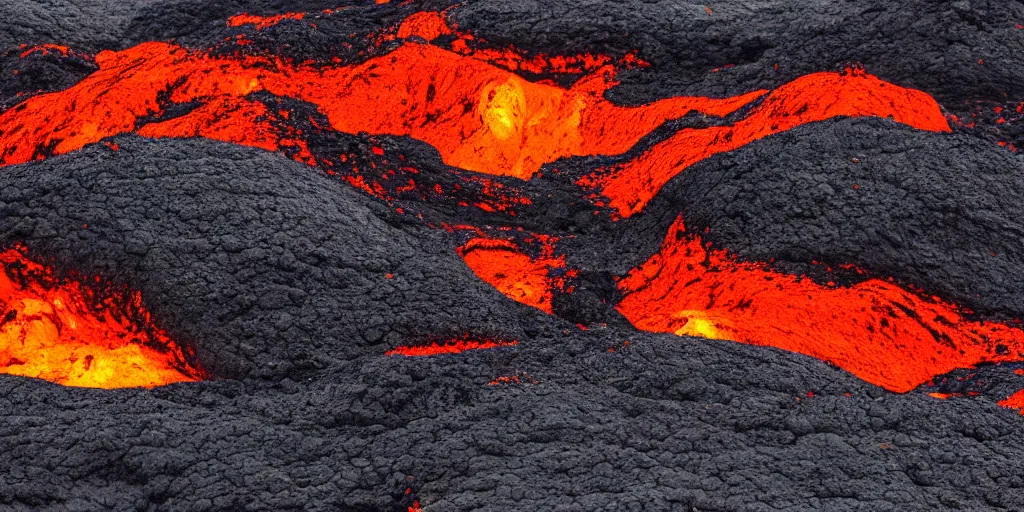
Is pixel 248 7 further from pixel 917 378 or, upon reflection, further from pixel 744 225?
pixel 917 378

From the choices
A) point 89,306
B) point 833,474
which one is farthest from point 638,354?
point 89,306

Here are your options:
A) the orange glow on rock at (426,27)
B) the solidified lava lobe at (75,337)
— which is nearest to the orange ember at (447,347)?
the solidified lava lobe at (75,337)

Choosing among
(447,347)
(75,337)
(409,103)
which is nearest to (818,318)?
(447,347)

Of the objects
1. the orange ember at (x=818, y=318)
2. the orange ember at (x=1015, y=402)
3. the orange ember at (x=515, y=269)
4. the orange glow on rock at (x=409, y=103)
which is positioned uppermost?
the orange glow on rock at (x=409, y=103)

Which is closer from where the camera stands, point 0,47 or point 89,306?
point 89,306

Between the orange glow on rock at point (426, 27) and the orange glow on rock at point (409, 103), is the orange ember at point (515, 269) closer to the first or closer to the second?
the orange glow on rock at point (409, 103)
